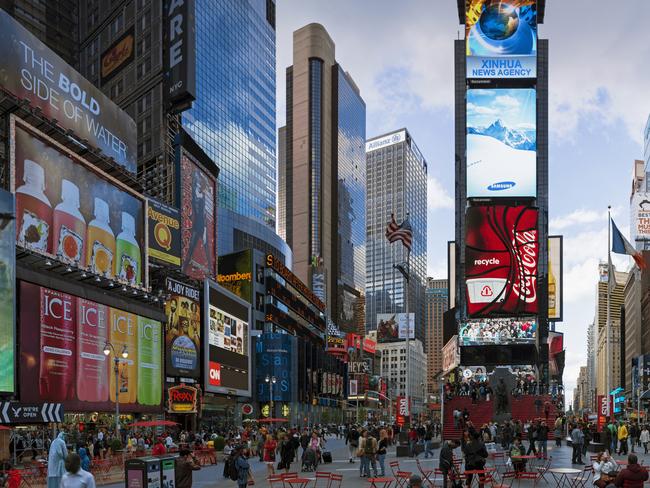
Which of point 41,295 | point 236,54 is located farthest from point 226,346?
point 236,54

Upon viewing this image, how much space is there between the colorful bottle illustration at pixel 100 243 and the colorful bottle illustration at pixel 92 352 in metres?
2.49

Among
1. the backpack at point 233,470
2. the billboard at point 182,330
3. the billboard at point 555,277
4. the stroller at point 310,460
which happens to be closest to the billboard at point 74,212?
the billboard at point 182,330

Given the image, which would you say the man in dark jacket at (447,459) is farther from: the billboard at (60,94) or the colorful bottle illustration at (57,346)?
the billboard at (60,94)

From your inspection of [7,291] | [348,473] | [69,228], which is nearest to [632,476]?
[348,473]

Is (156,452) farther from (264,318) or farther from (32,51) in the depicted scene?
(264,318)

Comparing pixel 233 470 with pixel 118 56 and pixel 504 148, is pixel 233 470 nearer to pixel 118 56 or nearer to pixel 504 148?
pixel 504 148

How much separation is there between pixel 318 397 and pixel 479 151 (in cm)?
4796

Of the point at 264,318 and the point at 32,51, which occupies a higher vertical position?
the point at 32,51

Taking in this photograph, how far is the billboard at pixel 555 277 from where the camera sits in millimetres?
148125

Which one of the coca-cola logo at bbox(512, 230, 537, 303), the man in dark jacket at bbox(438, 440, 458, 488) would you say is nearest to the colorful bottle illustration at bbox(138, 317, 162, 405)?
the man in dark jacket at bbox(438, 440, 458, 488)

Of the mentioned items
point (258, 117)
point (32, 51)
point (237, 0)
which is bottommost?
point (32, 51)

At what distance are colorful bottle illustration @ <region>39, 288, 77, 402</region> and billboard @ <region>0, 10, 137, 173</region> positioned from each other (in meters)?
11.8

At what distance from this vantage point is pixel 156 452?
3231 centimetres

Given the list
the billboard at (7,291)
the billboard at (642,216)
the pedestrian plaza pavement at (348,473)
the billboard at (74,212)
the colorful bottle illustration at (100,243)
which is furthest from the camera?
the billboard at (642,216)
